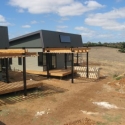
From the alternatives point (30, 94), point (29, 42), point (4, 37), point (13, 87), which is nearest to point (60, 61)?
point (29, 42)

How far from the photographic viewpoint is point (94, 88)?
16.3m

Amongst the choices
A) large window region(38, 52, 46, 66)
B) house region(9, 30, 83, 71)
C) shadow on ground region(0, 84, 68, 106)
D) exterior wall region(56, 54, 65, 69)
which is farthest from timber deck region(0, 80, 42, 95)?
exterior wall region(56, 54, 65, 69)

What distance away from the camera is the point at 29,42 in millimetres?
Result: 21969

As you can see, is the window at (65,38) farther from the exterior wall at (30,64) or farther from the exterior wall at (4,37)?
the exterior wall at (4,37)

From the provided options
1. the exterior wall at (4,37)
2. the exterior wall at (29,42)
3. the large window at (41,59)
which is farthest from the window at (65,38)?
the exterior wall at (4,37)

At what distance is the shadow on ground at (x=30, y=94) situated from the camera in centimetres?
1196

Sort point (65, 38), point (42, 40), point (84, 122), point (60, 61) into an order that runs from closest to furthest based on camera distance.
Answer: point (84, 122) < point (42, 40) < point (60, 61) < point (65, 38)

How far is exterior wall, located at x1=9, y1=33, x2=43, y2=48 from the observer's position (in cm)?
2089

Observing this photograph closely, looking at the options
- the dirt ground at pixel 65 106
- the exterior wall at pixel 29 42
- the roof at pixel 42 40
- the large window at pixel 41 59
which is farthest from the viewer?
the large window at pixel 41 59

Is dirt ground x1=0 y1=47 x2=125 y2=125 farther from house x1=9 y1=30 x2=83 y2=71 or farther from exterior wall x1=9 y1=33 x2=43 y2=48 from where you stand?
exterior wall x1=9 y1=33 x2=43 y2=48

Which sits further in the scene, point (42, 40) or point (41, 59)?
point (41, 59)

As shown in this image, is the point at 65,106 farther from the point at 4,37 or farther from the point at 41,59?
the point at 41,59

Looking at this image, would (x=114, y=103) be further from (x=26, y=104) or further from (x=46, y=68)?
(x=46, y=68)

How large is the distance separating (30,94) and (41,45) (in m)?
7.95
